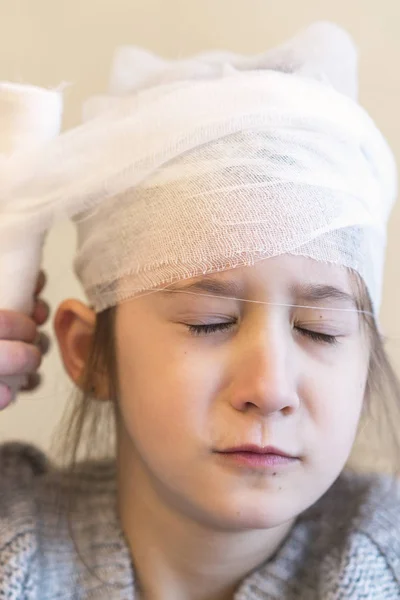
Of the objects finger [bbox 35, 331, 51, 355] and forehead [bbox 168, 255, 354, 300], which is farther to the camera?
finger [bbox 35, 331, 51, 355]

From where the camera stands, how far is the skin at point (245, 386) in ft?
2.02

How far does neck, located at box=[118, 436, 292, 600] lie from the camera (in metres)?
0.73

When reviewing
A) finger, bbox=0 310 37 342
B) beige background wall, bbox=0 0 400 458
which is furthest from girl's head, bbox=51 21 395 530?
beige background wall, bbox=0 0 400 458

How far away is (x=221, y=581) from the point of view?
0.76 metres

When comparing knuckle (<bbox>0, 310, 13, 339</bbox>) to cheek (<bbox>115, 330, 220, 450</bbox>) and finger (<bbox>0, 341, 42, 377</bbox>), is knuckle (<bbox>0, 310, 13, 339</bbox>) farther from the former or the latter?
cheek (<bbox>115, 330, 220, 450</bbox>)

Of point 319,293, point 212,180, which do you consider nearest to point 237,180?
point 212,180

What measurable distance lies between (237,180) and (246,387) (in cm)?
20

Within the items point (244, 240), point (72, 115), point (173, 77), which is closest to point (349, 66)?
point (173, 77)

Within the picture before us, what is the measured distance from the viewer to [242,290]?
2.04 ft

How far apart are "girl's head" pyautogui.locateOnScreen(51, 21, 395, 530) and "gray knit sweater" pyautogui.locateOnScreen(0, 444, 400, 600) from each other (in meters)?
0.12

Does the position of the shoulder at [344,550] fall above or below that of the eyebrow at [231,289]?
below

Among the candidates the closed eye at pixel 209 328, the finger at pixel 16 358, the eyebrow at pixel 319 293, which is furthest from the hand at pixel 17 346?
the eyebrow at pixel 319 293

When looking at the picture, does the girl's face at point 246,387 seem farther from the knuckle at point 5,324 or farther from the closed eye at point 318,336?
the knuckle at point 5,324

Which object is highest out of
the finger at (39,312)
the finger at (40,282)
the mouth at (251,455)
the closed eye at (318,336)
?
the finger at (40,282)
